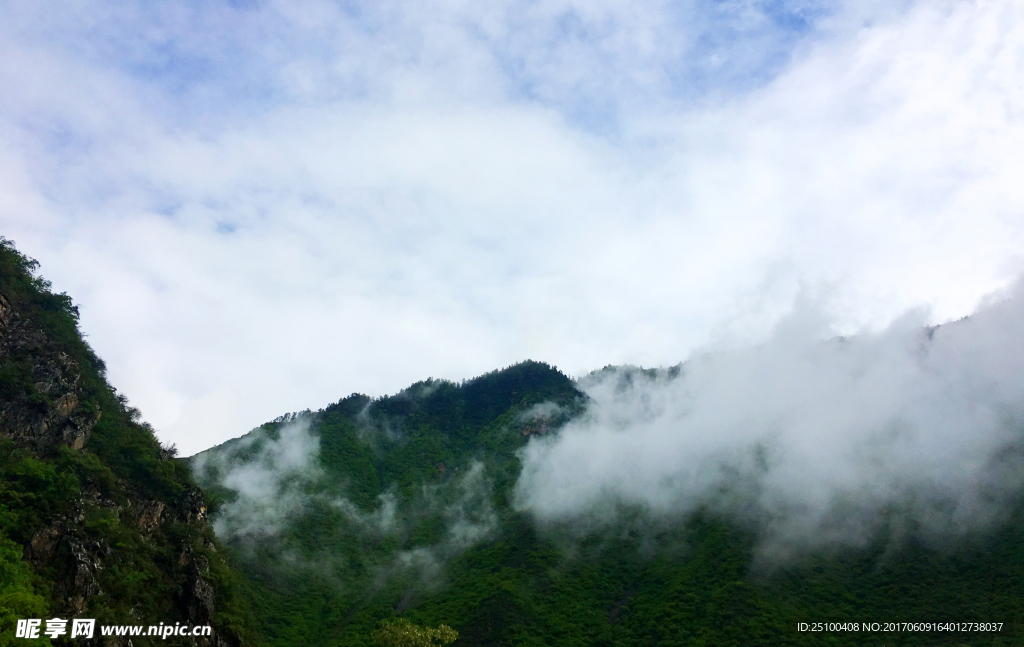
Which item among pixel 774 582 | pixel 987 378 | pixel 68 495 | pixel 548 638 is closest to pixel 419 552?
pixel 548 638

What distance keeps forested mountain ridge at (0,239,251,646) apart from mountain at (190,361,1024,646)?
43384mm

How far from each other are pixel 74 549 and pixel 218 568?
2798 centimetres

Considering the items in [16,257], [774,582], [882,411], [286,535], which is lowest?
[774,582]

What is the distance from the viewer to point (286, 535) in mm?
172625

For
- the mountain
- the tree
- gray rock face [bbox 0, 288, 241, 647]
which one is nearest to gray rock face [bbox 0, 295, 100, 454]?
gray rock face [bbox 0, 288, 241, 647]

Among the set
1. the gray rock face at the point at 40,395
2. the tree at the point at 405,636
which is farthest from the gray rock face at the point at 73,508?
the tree at the point at 405,636

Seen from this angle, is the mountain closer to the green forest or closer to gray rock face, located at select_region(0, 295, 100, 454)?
the green forest

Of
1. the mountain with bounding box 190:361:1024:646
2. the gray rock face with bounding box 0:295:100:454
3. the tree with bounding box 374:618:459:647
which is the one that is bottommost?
the tree with bounding box 374:618:459:647

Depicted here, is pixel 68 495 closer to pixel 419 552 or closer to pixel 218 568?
pixel 218 568

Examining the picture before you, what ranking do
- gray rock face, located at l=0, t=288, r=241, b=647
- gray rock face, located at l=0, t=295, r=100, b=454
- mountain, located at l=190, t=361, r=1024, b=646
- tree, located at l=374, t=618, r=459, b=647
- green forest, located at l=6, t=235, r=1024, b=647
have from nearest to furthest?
gray rock face, located at l=0, t=288, r=241, b=647, green forest, located at l=6, t=235, r=1024, b=647, gray rock face, located at l=0, t=295, r=100, b=454, tree, located at l=374, t=618, r=459, b=647, mountain, located at l=190, t=361, r=1024, b=646

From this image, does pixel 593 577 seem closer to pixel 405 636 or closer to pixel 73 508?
pixel 405 636

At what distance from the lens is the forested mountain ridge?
80.2 meters

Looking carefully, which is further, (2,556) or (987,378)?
(987,378)

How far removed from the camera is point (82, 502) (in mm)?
90938
